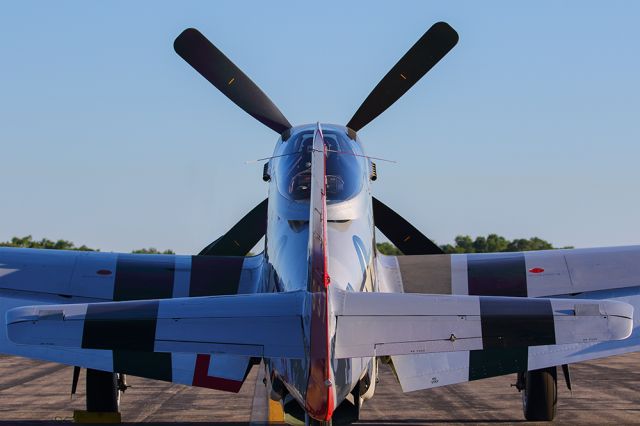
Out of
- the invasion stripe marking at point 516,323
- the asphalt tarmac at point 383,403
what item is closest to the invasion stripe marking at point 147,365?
the asphalt tarmac at point 383,403

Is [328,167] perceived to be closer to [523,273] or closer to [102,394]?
[523,273]

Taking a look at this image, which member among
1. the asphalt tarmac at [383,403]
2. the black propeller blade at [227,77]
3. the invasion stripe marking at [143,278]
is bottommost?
the asphalt tarmac at [383,403]

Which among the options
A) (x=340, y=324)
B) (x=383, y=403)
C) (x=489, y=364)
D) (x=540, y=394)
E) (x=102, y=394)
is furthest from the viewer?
(x=383, y=403)

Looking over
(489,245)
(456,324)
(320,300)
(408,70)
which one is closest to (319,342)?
(320,300)

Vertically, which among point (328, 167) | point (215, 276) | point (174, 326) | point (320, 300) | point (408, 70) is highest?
point (408, 70)

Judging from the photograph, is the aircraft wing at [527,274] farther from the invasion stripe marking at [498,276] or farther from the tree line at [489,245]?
the tree line at [489,245]

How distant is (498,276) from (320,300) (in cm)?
614

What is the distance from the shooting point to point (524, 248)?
66.0 metres

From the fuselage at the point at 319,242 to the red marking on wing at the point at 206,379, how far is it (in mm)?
1031

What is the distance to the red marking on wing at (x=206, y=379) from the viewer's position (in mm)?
12227

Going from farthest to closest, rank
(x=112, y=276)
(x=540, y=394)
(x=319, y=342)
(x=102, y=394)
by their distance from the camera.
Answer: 1. (x=112, y=276)
2. (x=540, y=394)
3. (x=102, y=394)
4. (x=319, y=342)

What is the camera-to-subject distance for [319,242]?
9914 millimetres


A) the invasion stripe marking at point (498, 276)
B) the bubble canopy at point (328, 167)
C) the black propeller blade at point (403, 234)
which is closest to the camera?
the bubble canopy at point (328, 167)

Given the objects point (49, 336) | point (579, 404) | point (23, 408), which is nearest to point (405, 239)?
point (579, 404)
